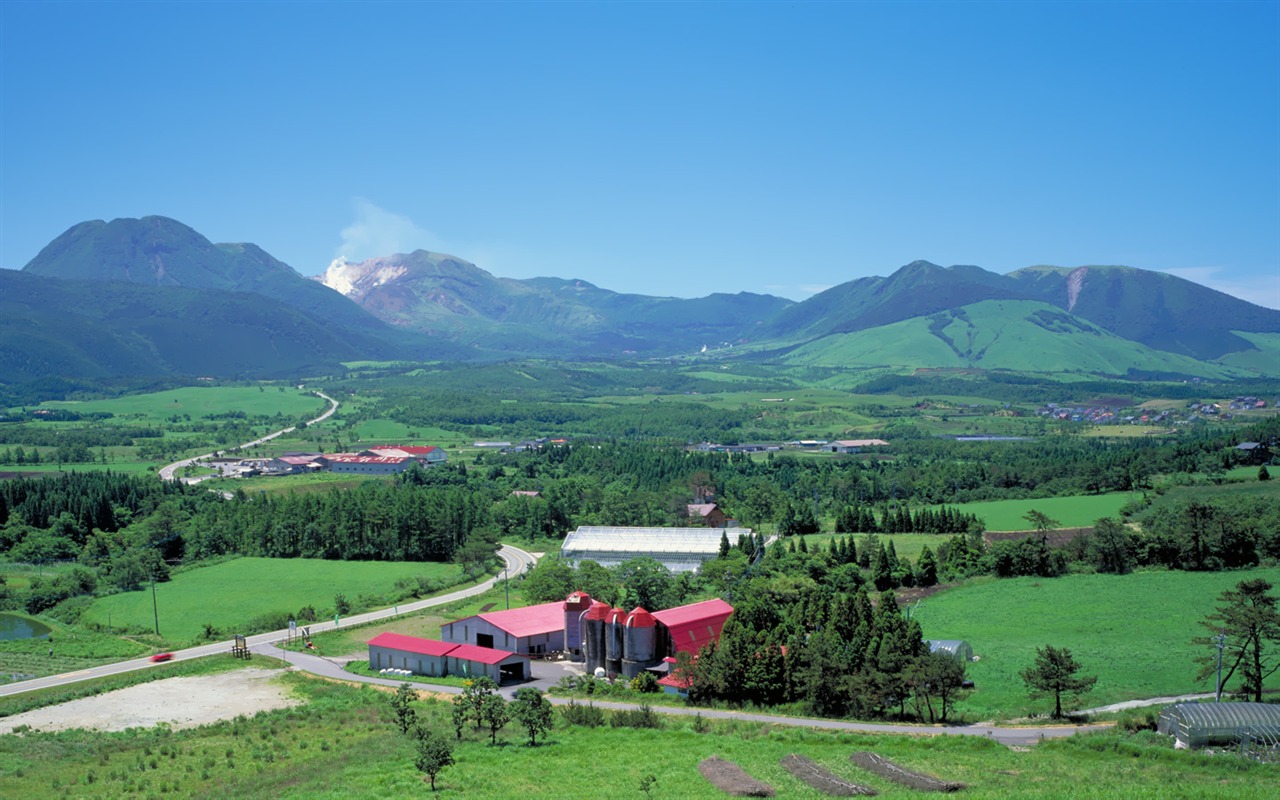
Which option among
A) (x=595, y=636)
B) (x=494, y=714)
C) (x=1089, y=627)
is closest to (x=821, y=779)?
(x=494, y=714)

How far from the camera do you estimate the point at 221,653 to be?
4238 centimetres

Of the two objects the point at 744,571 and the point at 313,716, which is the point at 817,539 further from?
the point at 313,716

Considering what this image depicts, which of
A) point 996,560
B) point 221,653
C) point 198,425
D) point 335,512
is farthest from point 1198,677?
point 198,425

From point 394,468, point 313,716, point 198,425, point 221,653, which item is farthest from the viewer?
point 198,425

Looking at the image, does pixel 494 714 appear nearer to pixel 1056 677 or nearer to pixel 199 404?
pixel 1056 677

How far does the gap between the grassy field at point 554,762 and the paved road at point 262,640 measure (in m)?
8.04

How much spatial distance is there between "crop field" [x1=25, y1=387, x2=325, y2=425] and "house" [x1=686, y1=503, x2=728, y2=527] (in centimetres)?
10233

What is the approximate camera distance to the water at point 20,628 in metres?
47.2

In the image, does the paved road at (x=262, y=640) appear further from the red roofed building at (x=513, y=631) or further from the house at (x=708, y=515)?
the house at (x=708, y=515)

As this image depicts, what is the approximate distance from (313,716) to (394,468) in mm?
67734

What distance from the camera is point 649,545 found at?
197ft

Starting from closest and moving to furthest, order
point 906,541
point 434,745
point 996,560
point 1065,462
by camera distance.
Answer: point 434,745, point 996,560, point 906,541, point 1065,462

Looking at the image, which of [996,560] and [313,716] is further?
[996,560]

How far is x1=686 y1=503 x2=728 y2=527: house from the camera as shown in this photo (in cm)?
6862
